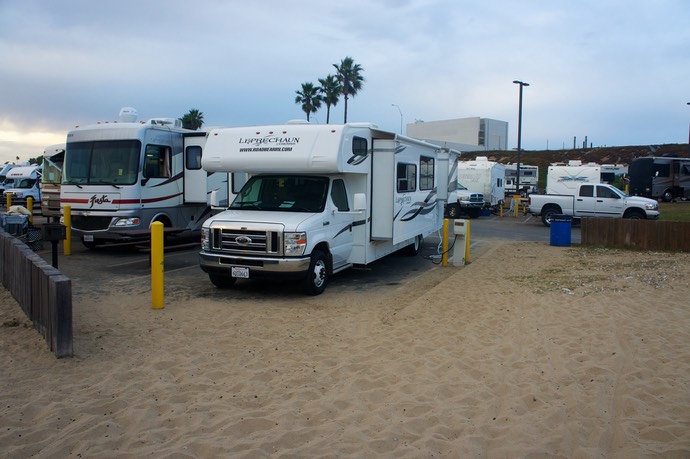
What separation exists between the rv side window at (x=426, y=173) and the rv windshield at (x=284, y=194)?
3.65 m

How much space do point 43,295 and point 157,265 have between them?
2.01 m

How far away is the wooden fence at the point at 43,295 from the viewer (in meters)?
5.85

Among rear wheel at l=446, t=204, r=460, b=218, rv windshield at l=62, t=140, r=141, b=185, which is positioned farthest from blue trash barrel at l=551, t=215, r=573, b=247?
rv windshield at l=62, t=140, r=141, b=185

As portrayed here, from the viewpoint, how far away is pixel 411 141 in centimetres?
1184

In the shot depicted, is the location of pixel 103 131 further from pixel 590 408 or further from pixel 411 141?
pixel 590 408

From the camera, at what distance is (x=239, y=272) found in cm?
905

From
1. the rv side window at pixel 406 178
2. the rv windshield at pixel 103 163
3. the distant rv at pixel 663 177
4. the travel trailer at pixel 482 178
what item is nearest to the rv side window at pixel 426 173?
the rv side window at pixel 406 178

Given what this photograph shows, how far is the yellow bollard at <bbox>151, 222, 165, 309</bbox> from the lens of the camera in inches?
327

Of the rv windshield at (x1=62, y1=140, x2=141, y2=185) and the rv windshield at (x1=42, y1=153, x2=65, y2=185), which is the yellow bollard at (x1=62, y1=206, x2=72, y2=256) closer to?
the rv windshield at (x1=62, y1=140, x2=141, y2=185)

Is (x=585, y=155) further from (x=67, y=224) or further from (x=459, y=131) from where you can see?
(x=67, y=224)

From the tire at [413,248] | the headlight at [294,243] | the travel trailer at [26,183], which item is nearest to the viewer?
the headlight at [294,243]

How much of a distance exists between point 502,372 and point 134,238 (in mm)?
10072

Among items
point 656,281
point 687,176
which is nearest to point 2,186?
point 656,281

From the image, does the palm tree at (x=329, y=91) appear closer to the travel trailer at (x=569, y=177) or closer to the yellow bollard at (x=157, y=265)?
the travel trailer at (x=569, y=177)
